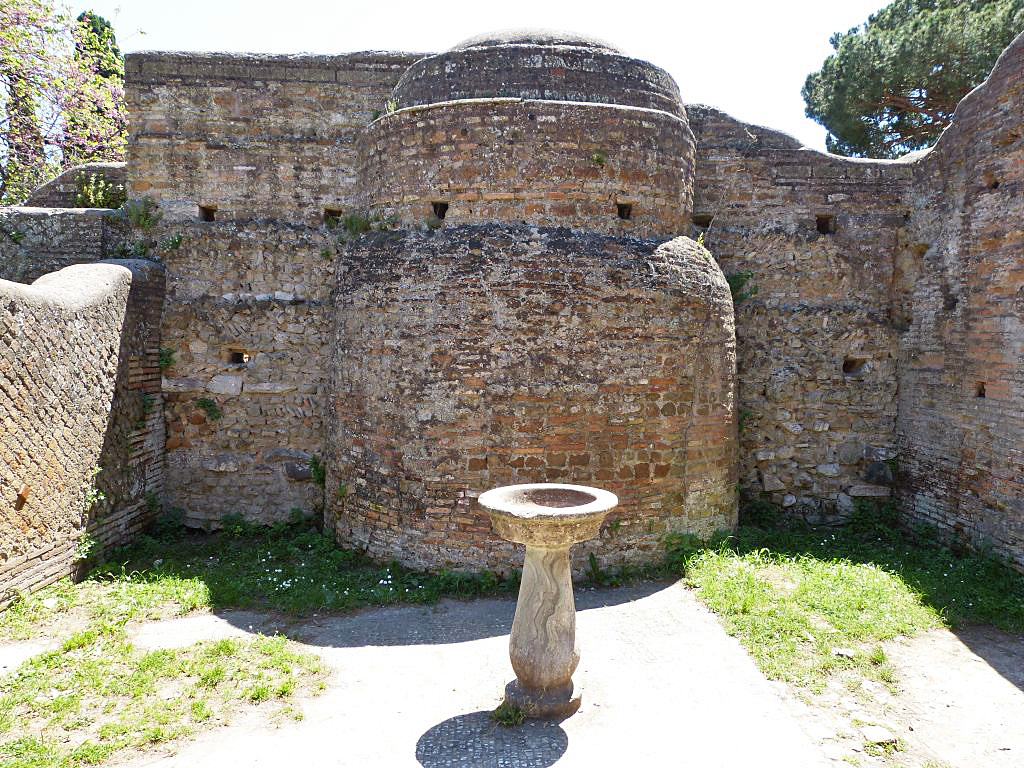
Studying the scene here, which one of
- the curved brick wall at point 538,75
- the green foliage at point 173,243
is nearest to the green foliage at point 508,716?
the curved brick wall at point 538,75

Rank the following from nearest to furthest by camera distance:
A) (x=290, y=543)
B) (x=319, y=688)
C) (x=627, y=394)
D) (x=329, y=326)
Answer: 1. (x=319, y=688)
2. (x=627, y=394)
3. (x=290, y=543)
4. (x=329, y=326)

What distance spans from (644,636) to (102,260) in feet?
23.4

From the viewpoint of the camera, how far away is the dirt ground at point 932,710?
12.4 feet

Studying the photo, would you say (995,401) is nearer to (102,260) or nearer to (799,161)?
(799,161)

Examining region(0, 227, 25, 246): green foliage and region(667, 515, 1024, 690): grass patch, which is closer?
region(667, 515, 1024, 690): grass patch

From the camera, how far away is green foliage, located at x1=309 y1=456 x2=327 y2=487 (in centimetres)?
766

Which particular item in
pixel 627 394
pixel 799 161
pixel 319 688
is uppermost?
pixel 799 161

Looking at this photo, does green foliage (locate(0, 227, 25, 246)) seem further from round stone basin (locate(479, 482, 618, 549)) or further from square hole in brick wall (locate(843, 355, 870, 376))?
square hole in brick wall (locate(843, 355, 870, 376))

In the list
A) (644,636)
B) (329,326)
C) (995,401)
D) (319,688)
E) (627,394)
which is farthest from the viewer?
(329,326)

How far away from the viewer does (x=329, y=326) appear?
7.72 metres

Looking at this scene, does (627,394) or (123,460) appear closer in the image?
(627,394)

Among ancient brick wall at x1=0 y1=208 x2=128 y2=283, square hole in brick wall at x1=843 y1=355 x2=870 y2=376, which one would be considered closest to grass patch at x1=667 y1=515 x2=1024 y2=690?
square hole in brick wall at x1=843 y1=355 x2=870 y2=376

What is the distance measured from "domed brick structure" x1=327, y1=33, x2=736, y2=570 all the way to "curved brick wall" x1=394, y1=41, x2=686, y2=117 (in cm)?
2

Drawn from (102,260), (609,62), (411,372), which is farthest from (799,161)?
(102,260)
